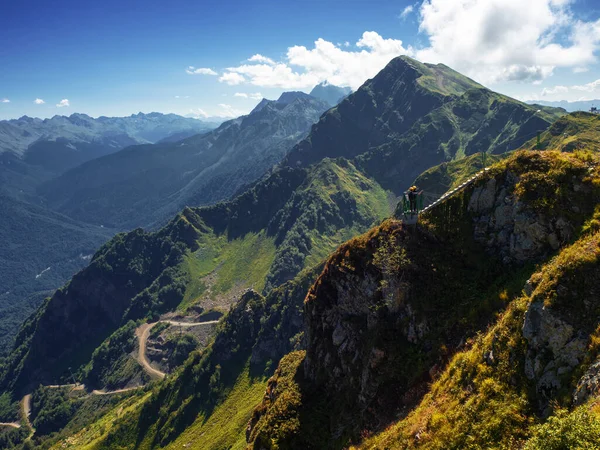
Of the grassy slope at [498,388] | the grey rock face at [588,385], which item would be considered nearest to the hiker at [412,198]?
the grassy slope at [498,388]

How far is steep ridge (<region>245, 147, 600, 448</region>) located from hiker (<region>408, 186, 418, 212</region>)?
1930 mm

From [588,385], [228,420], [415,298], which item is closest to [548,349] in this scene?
[588,385]

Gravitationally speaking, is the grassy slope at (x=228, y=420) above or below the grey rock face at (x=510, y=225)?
below

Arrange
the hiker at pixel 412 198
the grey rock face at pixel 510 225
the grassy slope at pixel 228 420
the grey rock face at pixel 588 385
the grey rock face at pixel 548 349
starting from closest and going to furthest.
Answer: the grey rock face at pixel 588 385
the grey rock face at pixel 548 349
the grey rock face at pixel 510 225
the hiker at pixel 412 198
the grassy slope at pixel 228 420

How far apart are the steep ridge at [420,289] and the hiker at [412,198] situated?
1930mm

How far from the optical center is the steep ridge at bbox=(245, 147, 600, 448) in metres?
30.8

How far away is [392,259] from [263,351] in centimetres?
14451

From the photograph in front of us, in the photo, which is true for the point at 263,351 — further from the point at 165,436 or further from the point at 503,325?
the point at 503,325

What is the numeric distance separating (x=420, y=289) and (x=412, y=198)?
9559 mm

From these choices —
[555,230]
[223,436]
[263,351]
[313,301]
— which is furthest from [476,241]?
[263,351]

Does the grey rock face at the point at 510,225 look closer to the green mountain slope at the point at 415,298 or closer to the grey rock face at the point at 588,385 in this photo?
the green mountain slope at the point at 415,298

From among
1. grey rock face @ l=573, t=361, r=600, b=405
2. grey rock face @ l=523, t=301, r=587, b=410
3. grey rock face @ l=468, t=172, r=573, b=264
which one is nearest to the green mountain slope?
grey rock face @ l=468, t=172, r=573, b=264

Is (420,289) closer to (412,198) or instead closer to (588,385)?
(412,198)

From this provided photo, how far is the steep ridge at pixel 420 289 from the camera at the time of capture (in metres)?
30.8
